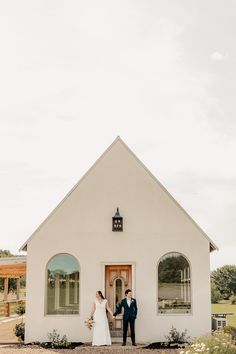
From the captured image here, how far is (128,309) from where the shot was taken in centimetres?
1748

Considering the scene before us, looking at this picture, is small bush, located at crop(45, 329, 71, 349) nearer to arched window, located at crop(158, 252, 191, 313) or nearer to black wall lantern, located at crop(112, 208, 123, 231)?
arched window, located at crop(158, 252, 191, 313)

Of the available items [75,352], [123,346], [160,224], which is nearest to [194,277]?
[160,224]

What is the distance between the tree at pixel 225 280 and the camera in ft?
219

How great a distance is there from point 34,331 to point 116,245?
376 centimetres

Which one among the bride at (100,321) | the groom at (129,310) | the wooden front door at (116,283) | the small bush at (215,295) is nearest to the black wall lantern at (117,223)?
the wooden front door at (116,283)

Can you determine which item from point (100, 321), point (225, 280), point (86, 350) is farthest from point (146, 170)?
point (225, 280)

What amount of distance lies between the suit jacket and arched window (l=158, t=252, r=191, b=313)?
972 millimetres

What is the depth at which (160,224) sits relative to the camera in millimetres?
18500

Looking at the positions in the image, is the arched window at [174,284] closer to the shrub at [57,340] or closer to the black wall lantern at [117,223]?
the black wall lantern at [117,223]

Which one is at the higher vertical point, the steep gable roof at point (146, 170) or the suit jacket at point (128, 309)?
the steep gable roof at point (146, 170)

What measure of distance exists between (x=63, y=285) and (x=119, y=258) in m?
2.02

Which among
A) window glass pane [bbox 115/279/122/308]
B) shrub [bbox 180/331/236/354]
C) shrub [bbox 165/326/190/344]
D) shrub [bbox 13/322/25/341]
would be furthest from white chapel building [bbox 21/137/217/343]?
shrub [bbox 180/331/236/354]

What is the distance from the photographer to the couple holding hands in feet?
56.7

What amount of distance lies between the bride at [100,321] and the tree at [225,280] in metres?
51.2
